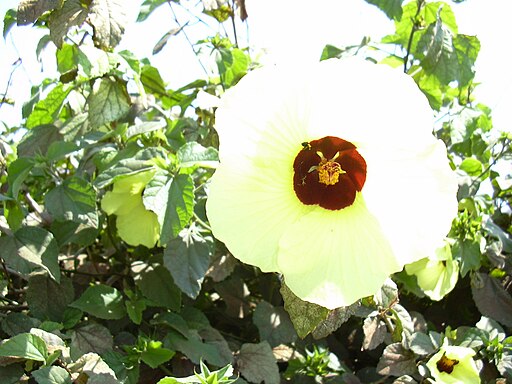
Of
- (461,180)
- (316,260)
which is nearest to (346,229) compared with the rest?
(316,260)

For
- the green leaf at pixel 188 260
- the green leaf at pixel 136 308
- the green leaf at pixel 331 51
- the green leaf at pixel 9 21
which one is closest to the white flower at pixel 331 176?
the green leaf at pixel 188 260

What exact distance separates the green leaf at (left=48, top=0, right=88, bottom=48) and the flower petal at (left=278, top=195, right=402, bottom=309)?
59 centimetres

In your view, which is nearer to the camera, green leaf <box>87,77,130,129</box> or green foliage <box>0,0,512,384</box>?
green foliage <box>0,0,512,384</box>

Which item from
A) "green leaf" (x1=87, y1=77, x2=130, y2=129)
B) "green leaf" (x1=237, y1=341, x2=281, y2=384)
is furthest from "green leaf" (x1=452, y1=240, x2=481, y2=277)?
"green leaf" (x1=87, y1=77, x2=130, y2=129)

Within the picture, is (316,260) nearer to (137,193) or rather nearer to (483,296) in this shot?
(137,193)

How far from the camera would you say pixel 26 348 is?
990 millimetres

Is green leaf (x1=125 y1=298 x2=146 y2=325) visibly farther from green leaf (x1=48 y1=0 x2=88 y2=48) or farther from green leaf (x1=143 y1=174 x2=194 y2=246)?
green leaf (x1=48 y1=0 x2=88 y2=48)

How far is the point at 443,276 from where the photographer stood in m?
1.43

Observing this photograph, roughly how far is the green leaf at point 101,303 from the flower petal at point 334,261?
1.98 ft

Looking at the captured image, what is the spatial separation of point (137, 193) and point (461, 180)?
0.84m

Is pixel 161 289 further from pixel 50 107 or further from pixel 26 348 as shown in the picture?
pixel 50 107

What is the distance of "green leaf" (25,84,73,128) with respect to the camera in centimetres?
161

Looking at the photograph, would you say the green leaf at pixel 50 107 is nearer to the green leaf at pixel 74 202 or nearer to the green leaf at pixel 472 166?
the green leaf at pixel 74 202

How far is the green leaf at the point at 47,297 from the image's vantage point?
1.31 m
